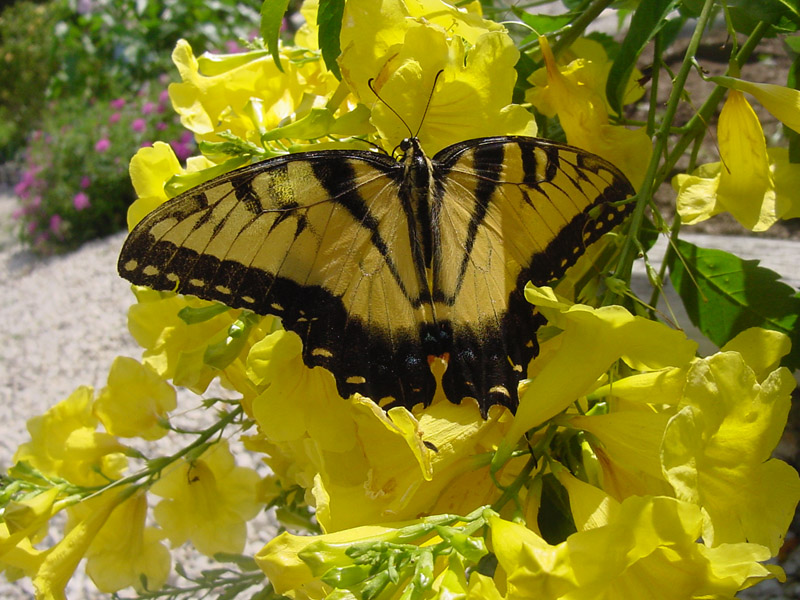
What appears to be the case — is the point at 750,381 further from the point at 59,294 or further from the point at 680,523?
the point at 59,294

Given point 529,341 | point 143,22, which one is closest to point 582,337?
point 529,341

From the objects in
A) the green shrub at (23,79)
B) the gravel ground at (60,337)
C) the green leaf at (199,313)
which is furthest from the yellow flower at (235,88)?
the green shrub at (23,79)

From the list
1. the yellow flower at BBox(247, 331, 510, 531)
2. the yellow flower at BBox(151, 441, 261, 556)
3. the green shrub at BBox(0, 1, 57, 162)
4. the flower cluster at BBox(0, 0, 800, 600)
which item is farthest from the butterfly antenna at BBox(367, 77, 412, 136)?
the green shrub at BBox(0, 1, 57, 162)

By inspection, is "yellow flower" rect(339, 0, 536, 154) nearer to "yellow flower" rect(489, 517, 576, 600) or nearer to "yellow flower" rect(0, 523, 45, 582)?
"yellow flower" rect(489, 517, 576, 600)

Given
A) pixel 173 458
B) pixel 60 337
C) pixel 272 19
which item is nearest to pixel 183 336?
pixel 173 458

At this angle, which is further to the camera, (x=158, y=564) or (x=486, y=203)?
(x=158, y=564)

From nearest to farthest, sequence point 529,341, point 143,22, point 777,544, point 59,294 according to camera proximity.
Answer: point 777,544
point 529,341
point 59,294
point 143,22

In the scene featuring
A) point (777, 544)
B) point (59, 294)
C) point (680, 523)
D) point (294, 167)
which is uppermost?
point (294, 167)
